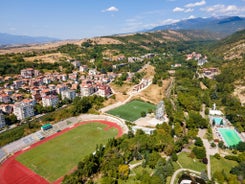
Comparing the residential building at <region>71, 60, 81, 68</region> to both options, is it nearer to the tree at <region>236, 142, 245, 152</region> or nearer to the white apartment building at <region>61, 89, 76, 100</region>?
the white apartment building at <region>61, 89, 76, 100</region>

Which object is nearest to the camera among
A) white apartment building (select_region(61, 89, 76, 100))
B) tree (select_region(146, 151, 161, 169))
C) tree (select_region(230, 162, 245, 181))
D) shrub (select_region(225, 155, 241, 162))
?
tree (select_region(230, 162, 245, 181))

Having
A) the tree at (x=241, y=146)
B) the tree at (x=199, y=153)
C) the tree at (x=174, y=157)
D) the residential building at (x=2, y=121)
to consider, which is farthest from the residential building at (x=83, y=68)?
the tree at (x=241, y=146)

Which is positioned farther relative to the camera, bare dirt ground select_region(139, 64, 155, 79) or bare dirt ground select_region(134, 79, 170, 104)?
bare dirt ground select_region(139, 64, 155, 79)

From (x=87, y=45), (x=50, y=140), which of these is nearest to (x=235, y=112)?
(x=50, y=140)

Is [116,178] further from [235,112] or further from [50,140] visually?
[235,112]

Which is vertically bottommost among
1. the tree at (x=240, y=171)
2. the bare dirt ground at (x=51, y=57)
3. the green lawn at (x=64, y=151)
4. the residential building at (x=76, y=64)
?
the green lawn at (x=64, y=151)

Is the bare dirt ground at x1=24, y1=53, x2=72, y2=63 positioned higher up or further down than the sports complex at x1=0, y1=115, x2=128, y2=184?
higher up

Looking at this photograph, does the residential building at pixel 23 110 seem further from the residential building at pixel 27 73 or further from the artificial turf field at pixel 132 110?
the residential building at pixel 27 73

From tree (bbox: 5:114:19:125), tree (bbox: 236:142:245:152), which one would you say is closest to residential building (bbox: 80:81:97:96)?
tree (bbox: 5:114:19:125)
